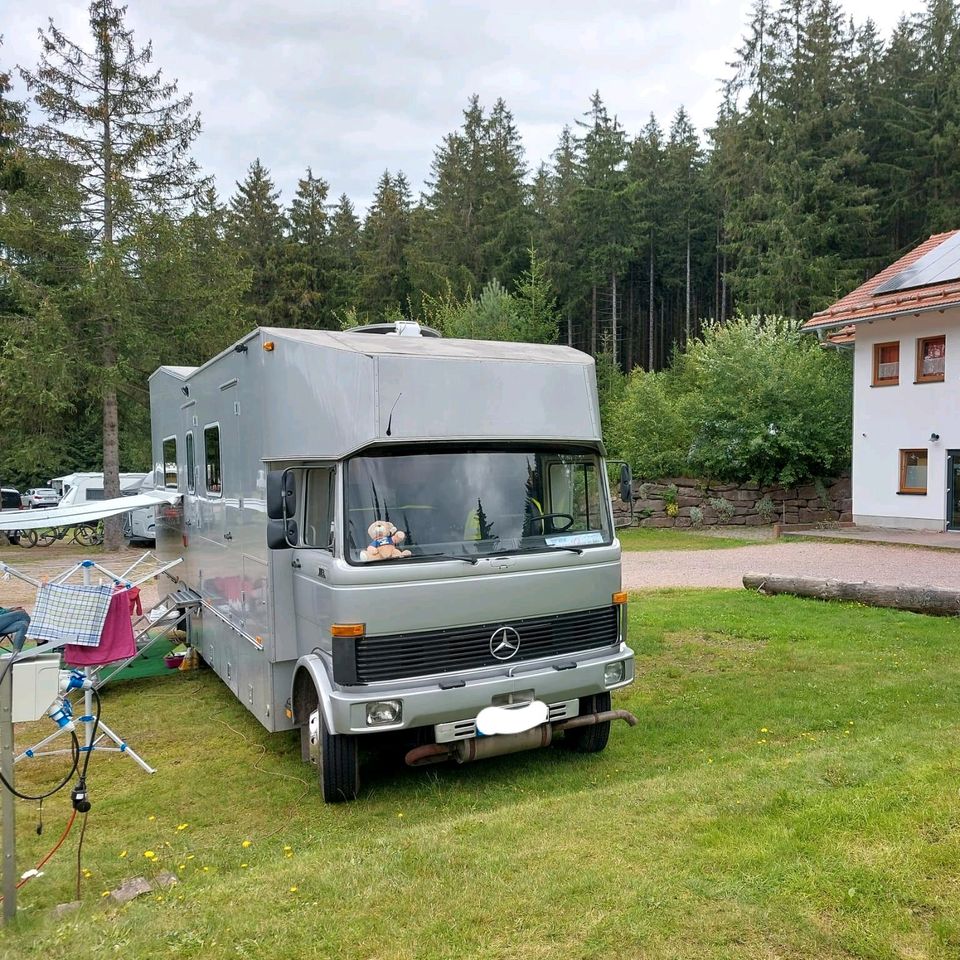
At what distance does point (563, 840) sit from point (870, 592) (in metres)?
8.42

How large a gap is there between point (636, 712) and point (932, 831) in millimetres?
3432

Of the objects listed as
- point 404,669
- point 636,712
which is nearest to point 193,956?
point 404,669

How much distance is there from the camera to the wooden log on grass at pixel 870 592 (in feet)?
33.3

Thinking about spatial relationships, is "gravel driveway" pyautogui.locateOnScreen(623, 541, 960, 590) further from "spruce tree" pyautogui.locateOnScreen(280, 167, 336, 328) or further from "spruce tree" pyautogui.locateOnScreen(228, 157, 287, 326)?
"spruce tree" pyautogui.locateOnScreen(228, 157, 287, 326)

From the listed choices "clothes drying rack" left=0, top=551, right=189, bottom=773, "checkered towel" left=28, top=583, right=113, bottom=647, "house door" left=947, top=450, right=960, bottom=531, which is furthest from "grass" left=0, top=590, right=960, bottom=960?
"house door" left=947, top=450, right=960, bottom=531

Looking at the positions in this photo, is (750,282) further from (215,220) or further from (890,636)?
(890,636)

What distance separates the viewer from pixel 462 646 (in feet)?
16.2

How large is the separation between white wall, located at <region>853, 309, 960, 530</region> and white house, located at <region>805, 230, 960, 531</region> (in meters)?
0.02

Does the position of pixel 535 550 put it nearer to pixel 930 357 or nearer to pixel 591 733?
pixel 591 733

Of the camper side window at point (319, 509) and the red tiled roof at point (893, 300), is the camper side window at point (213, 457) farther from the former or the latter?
the red tiled roof at point (893, 300)

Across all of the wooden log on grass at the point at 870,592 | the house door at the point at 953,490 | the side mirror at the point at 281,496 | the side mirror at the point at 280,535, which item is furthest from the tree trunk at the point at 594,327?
the side mirror at the point at 281,496

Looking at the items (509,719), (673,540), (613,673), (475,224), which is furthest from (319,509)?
(475,224)

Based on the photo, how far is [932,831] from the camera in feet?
12.1

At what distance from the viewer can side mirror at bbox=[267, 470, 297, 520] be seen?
5043 millimetres
